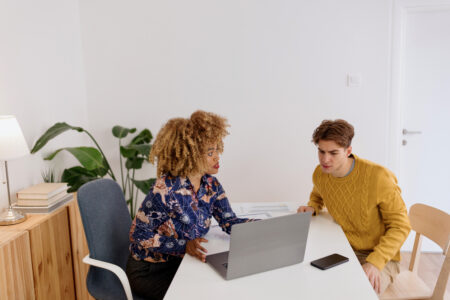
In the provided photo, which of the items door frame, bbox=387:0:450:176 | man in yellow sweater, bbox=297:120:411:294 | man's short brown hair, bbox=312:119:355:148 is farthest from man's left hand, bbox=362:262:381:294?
door frame, bbox=387:0:450:176

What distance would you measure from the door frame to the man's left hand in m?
1.71

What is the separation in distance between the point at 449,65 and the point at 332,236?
218 cm

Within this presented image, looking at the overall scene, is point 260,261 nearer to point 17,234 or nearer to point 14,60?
point 17,234

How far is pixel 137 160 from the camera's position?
2.96 m

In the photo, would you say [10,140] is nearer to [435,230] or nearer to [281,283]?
[281,283]

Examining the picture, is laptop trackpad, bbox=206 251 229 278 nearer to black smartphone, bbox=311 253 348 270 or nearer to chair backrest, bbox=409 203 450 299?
black smartphone, bbox=311 253 348 270

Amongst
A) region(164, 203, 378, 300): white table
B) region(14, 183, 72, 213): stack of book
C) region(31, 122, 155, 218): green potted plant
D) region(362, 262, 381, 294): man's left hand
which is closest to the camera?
region(164, 203, 378, 300): white table

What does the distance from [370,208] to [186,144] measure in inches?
35.6

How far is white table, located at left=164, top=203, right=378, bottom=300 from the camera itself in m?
1.19

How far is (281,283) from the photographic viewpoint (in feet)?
4.14

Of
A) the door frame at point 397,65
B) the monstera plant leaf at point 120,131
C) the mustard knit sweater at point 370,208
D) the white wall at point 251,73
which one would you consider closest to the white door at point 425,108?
the door frame at point 397,65

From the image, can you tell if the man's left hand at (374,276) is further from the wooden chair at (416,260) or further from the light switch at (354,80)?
the light switch at (354,80)

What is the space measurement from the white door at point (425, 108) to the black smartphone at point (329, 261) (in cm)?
197

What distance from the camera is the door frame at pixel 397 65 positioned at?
2.95m
